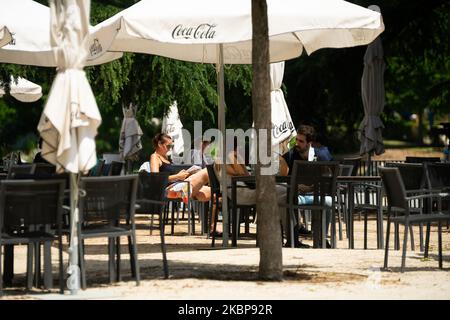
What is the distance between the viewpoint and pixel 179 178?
16.5 m

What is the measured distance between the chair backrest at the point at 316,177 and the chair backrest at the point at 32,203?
432 cm

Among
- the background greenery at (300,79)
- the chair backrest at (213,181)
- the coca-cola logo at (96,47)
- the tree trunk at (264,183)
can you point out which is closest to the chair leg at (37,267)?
the tree trunk at (264,183)

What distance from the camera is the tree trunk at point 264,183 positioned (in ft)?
34.5

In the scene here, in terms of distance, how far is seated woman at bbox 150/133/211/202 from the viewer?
16172mm

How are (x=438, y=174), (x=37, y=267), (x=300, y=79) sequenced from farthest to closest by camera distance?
(x=300, y=79) < (x=438, y=174) < (x=37, y=267)

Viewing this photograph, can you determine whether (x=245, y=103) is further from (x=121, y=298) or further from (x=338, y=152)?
(x=121, y=298)

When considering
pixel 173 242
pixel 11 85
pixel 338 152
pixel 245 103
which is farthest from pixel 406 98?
pixel 173 242

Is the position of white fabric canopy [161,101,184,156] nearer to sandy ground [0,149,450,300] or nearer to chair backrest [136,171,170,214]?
sandy ground [0,149,450,300]

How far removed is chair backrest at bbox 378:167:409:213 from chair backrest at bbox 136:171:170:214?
220 cm

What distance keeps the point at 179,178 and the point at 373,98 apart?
23.7 feet

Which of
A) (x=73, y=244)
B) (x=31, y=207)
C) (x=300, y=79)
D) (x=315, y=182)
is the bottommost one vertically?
(x=73, y=244)

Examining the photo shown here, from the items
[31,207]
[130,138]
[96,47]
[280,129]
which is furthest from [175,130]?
[31,207]

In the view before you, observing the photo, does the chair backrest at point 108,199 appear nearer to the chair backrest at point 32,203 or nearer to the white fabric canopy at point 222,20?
the chair backrest at point 32,203

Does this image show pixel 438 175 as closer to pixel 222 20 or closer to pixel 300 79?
pixel 222 20
